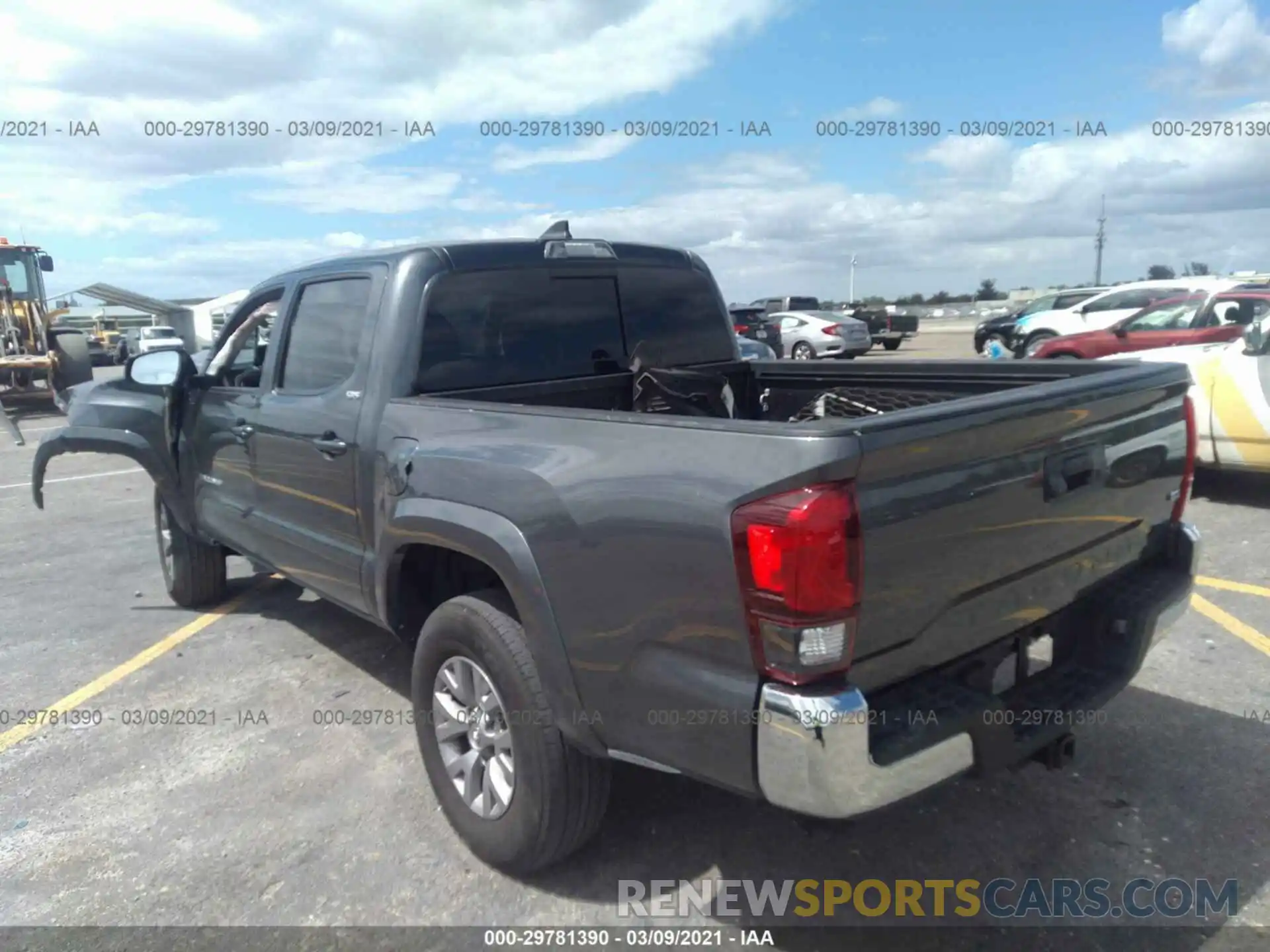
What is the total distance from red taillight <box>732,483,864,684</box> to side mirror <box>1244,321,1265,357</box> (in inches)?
254

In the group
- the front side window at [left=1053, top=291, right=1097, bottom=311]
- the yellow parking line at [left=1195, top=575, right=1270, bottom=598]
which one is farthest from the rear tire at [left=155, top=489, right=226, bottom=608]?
the front side window at [left=1053, top=291, right=1097, bottom=311]

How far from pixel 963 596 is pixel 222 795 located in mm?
2866

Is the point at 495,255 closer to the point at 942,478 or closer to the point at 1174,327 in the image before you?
the point at 942,478

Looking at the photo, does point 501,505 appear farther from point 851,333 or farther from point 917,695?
point 851,333

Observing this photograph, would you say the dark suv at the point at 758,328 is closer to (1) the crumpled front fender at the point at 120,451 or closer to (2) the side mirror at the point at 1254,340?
(2) the side mirror at the point at 1254,340

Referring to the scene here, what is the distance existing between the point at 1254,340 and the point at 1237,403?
18.9 inches

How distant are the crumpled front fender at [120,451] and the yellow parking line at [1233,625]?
5.28 metres

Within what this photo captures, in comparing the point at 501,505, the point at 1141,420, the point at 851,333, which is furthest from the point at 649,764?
the point at 851,333

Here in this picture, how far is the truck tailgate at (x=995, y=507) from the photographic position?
221 cm

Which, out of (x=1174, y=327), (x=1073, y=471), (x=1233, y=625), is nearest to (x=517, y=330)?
(x=1073, y=471)

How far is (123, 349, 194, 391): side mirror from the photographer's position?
4828 millimetres

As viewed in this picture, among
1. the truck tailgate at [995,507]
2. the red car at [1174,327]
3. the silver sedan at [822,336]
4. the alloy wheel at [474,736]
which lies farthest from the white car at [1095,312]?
the alloy wheel at [474,736]

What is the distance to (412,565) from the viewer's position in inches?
138

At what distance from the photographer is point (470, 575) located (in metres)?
3.46
